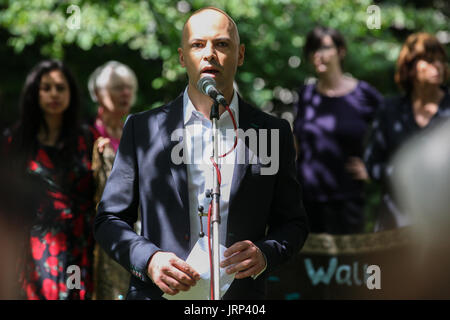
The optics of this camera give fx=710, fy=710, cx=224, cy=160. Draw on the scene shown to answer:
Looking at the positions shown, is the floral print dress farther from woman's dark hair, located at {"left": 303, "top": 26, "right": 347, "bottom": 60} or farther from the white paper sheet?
woman's dark hair, located at {"left": 303, "top": 26, "right": 347, "bottom": 60}

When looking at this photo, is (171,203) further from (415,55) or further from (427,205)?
(415,55)

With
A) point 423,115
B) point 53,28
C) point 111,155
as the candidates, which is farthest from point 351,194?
point 53,28

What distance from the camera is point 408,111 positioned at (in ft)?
16.7

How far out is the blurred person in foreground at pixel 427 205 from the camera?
4766mm

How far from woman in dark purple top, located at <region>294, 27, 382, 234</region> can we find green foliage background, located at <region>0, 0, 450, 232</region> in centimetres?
109

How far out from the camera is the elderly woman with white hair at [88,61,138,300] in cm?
453

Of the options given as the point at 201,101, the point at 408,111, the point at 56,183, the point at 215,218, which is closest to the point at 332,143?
the point at 408,111

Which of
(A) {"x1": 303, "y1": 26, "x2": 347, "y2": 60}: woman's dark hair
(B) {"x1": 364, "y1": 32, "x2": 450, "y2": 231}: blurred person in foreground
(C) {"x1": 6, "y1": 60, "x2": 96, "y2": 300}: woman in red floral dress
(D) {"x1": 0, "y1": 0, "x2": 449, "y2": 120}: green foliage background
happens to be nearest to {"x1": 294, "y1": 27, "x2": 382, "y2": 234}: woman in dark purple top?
(A) {"x1": 303, "y1": 26, "x2": 347, "y2": 60}: woman's dark hair

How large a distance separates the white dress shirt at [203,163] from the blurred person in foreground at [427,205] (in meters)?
2.37

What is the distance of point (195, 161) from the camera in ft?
9.14

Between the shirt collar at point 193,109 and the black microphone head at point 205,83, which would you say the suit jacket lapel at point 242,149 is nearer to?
the shirt collar at point 193,109

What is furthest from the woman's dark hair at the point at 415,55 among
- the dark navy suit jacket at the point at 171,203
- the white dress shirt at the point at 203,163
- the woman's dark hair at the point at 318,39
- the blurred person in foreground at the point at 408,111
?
the white dress shirt at the point at 203,163
